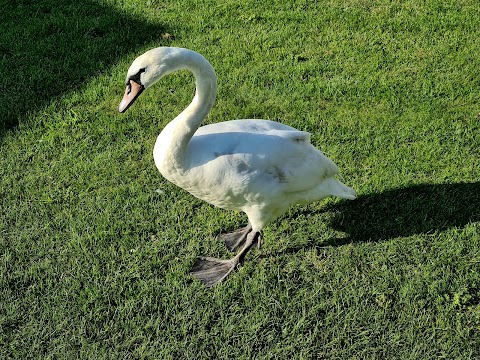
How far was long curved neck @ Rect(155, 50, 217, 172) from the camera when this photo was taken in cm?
333

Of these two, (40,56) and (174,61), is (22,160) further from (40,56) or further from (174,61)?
(174,61)

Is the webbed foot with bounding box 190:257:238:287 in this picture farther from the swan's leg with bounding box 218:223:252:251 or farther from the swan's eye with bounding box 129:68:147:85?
the swan's eye with bounding box 129:68:147:85

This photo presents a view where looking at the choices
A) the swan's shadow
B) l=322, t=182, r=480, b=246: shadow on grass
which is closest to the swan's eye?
the swan's shadow

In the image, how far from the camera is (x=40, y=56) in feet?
19.5

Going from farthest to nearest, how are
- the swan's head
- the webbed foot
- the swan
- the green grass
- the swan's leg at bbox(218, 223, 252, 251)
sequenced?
the swan's leg at bbox(218, 223, 252, 251), the webbed foot, the green grass, the swan, the swan's head

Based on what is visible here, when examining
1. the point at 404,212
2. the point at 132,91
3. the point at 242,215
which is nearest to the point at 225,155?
the point at 132,91

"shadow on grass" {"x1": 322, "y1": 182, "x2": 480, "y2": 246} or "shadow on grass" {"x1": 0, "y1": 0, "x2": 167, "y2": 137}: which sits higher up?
"shadow on grass" {"x1": 0, "y1": 0, "x2": 167, "y2": 137}

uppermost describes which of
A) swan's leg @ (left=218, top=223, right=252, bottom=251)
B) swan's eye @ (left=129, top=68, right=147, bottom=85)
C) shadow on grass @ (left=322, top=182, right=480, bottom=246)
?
swan's eye @ (left=129, top=68, right=147, bottom=85)

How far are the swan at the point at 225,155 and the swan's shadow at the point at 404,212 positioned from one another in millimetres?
597

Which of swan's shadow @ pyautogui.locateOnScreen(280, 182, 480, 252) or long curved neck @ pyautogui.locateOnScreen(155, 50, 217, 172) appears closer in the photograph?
long curved neck @ pyautogui.locateOnScreen(155, 50, 217, 172)

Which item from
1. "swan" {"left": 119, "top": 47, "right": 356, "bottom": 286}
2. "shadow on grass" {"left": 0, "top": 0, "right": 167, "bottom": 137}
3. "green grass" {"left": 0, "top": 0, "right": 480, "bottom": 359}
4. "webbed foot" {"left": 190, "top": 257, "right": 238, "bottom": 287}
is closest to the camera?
"swan" {"left": 119, "top": 47, "right": 356, "bottom": 286}

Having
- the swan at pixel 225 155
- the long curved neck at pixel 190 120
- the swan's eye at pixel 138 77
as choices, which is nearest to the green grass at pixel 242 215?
the swan at pixel 225 155

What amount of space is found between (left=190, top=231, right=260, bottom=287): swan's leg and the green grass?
0.08 m

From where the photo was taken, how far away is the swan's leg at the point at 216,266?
3.83 metres
